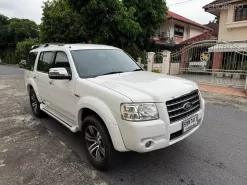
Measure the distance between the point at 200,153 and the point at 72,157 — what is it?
2128 millimetres

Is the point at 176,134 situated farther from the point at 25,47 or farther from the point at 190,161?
the point at 25,47

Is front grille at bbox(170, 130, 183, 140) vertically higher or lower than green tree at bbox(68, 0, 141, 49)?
lower

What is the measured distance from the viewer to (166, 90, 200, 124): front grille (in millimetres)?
2513

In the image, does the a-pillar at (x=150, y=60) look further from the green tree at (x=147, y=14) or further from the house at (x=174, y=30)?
the house at (x=174, y=30)

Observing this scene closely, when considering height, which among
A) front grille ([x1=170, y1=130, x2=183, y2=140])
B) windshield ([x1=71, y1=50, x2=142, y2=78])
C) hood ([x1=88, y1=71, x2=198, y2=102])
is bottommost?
front grille ([x1=170, y1=130, x2=183, y2=140])

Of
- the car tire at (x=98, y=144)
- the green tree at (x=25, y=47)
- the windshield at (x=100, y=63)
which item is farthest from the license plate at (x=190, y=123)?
the green tree at (x=25, y=47)

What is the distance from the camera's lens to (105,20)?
10.5m

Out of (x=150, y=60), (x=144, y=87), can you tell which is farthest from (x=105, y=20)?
(x=144, y=87)

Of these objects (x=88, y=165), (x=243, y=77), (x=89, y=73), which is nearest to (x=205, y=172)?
(x=88, y=165)

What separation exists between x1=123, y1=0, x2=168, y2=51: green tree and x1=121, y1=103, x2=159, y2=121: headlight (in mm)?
13573

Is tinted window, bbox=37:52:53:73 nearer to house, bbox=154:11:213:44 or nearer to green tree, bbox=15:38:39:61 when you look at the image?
house, bbox=154:11:213:44

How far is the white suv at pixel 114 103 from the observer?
2355 mm

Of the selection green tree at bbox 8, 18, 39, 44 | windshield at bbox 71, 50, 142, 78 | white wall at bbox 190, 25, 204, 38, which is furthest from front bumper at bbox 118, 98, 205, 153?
green tree at bbox 8, 18, 39, 44

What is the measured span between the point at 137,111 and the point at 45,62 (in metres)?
2.96
